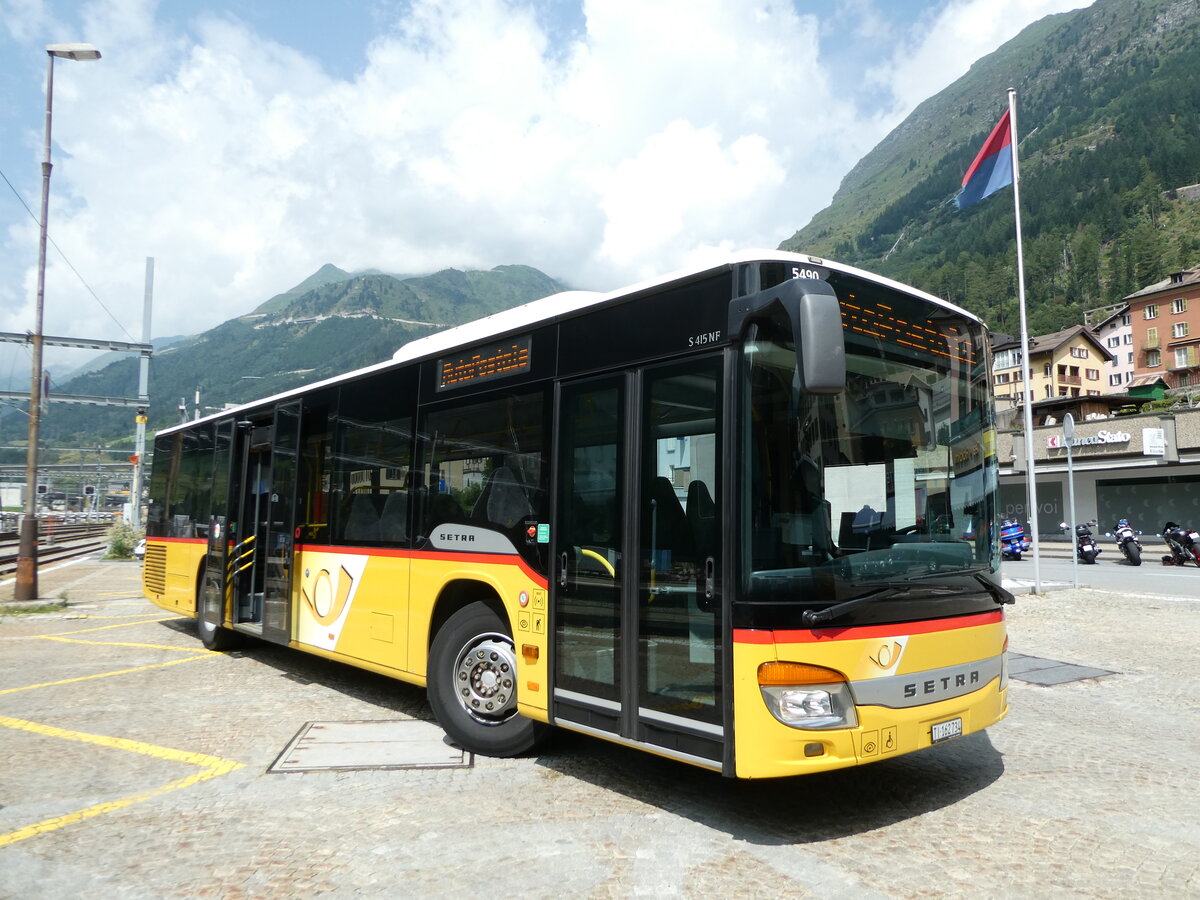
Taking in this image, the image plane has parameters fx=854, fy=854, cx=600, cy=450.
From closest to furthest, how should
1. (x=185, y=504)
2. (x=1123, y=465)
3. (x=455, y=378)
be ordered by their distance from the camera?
(x=455, y=378) < (x=185, y=504) < (x=1123, y=465)

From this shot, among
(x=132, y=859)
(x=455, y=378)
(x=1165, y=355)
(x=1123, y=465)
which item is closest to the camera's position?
(x=132, y=859)

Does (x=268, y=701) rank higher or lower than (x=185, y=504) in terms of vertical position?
lower

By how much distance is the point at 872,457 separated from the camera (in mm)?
4441

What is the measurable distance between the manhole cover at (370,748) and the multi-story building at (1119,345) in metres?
105

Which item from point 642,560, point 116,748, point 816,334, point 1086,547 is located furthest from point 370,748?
point 1086,547

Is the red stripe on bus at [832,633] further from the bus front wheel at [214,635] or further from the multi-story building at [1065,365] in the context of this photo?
the multi-story building at [1065,365]

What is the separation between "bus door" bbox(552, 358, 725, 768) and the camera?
4.35 m

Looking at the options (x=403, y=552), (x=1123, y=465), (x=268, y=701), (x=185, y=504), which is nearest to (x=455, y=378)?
(x=403, y=552)

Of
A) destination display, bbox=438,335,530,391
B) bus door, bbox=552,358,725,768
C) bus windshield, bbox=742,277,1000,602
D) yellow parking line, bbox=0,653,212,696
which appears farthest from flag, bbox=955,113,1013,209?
yellow parking line, bbox=0,653,212,696

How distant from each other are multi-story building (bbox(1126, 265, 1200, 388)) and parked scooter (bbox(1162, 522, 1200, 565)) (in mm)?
72543

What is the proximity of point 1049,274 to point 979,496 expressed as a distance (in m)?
133

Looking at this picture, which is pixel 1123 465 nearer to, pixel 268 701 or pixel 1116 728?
pixel 1116 728

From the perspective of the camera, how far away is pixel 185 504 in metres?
11.2

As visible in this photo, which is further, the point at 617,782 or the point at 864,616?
the point at 617,782
